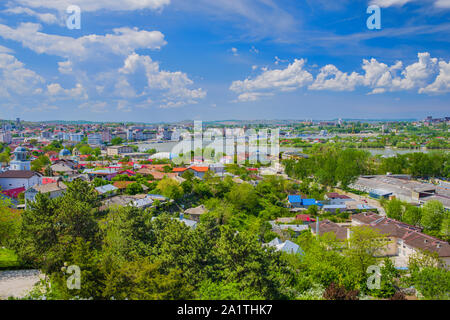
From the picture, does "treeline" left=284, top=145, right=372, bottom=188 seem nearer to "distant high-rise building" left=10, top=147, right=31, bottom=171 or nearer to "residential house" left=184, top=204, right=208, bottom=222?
"residential house" left=184, top=204, right=208, bottom=222

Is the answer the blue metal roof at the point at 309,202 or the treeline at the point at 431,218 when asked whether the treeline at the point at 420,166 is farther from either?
the treeline at the point at 431,218

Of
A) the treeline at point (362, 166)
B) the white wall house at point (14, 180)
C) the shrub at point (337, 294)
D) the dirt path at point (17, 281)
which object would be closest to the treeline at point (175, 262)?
the shrub at point (337, 294)

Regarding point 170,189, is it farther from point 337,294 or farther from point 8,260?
point 337,294

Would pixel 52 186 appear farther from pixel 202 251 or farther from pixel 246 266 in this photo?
pixel 246 266

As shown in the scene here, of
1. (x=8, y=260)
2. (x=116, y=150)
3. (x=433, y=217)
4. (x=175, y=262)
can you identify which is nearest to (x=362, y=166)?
(x=433, y=217)
